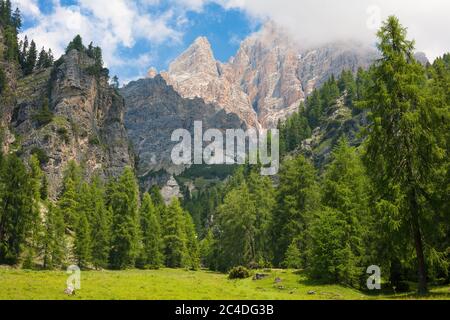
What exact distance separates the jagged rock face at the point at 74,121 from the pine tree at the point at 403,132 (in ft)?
304

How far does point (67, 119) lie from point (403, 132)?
11626cm

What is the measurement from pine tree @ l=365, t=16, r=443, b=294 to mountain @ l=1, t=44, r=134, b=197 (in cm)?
9387

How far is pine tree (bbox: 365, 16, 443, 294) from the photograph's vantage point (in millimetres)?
25703

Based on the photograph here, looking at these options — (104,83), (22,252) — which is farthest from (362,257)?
(104,83)

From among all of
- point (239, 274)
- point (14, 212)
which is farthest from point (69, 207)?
point (239, 274)

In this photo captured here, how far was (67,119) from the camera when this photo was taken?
127625mm

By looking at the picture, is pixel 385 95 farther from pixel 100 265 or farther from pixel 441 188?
pixel 100 265

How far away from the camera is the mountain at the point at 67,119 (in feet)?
379

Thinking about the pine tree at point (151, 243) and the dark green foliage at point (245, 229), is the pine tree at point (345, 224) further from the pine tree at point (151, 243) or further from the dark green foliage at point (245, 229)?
the pine tree at point (151, 243)

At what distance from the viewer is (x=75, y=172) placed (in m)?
97.5

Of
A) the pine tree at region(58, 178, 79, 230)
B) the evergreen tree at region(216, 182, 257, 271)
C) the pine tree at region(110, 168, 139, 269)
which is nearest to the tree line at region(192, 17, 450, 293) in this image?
the evergreen tree at region(216, 182, 257, 271)

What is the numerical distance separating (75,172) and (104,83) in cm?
6724

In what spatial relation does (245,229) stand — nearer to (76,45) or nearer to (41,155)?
(41,155)

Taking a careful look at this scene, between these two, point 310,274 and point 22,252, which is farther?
point 22,252
